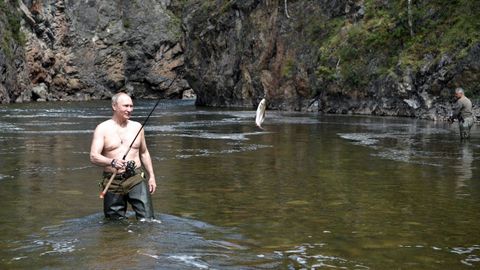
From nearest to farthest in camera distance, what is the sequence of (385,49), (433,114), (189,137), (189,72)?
1. (189,137)
2. (433,114)
3. (385,49)
4. (189,72)

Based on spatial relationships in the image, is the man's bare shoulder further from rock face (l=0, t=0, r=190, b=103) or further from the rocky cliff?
rock face (l=0, t=0, r=190, b=103)

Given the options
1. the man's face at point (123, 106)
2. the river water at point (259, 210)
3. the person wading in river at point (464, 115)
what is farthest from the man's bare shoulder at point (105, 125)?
the person wading in river at point (464, 115)

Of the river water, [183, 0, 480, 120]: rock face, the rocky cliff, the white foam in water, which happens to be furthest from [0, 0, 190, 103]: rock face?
the white foam in water

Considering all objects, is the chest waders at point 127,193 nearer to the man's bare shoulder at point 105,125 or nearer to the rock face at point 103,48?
the man's bare shoulder at point 105,125

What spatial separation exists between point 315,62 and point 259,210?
38.9 meters

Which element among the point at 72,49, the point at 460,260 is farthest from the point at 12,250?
the point at 72,49

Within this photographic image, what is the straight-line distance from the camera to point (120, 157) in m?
8.88

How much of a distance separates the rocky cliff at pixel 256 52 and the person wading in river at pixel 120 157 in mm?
27921

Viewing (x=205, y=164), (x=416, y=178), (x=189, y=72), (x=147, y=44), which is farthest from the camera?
(x=147, y=44)

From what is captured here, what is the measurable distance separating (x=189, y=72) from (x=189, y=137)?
43.7 metres

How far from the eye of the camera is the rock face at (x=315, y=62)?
37.2 metres

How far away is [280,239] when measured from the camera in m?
8.52

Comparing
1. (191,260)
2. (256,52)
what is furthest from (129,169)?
(256,52)

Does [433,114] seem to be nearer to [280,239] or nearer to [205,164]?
[205,164]
